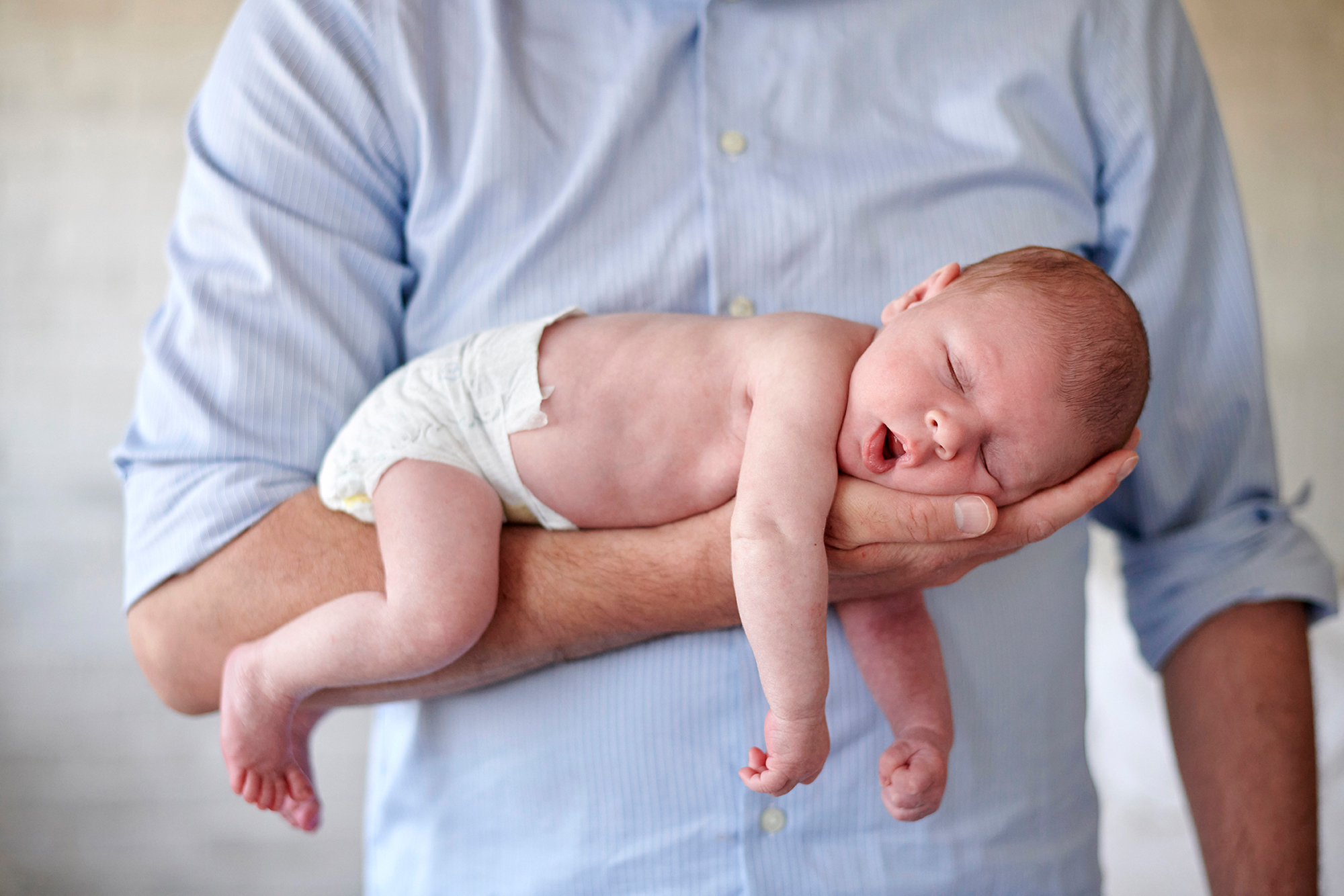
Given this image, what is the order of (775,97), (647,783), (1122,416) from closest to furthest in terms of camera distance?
(1122,416) < (647,783) < (775,97)

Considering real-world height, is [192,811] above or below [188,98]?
below

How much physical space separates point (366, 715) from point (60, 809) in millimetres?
925

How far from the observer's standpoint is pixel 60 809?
2.62 meters

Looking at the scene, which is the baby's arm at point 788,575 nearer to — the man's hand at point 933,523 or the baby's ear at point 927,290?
the man's hand at point 933,523

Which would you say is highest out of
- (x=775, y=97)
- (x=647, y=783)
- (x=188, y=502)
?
(x=775, y=97)

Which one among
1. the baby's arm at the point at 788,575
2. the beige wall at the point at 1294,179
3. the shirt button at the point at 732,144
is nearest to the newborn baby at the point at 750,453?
the baby's arm at the point at 788,575

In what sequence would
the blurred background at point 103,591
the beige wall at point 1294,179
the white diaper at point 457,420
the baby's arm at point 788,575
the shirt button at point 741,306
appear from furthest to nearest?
the beige wall at point 1294,179 → the blurred background at point 103,591 → the shirt button at point 741,306 → the white diaper at point 457,420 → the baby's arm at point 788,575

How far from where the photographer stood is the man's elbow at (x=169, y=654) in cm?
108

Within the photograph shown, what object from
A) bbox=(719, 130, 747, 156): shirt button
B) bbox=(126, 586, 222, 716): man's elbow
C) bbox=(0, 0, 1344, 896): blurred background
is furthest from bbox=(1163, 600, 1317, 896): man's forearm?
bbox=(126, 586, 222, 716): man's elbow

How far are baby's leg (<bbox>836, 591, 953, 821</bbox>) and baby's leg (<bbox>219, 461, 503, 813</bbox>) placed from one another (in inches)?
18.5

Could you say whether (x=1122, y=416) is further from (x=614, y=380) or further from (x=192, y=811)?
(x=192, y=811)

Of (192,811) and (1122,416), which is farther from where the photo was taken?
(192,811)

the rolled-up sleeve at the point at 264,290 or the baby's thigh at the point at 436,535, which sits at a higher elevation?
the rolled-up sleeve at the point at 264,290

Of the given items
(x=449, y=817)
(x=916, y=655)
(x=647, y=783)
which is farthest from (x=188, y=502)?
(x=916, y=655)
